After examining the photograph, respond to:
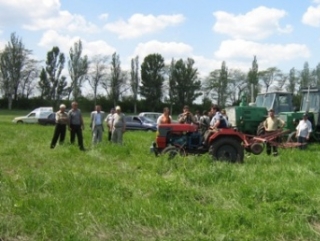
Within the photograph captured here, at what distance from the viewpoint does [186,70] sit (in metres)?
70.6

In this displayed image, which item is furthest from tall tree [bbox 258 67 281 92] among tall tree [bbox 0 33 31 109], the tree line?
A: tall tree [bbox 0 33 31 109]

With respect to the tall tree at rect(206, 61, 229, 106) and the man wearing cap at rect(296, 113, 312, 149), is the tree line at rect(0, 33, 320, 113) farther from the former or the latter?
the man wearing cap at rect(296, 113, 312, 149)

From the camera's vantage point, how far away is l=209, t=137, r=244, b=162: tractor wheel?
1123cm

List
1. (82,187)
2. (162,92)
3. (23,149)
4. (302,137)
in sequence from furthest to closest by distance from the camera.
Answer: (162,92) < (302,137) < (23,149) < (82,187)

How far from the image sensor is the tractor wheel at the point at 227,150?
442 inches

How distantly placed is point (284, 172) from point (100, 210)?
4258 mm

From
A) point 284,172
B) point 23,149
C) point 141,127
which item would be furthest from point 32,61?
point 284,172

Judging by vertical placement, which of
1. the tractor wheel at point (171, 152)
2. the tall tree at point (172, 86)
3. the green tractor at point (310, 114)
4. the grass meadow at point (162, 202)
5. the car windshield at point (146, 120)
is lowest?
the grass meadow at point (162, 202)

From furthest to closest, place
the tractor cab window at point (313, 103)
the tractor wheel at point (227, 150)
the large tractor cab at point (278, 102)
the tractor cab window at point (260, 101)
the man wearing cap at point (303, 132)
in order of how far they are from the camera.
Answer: the tractor cab window at point (260, 101)
the large tractor cab at point (278, 102)
the tractor cab window at point (313, 103)
the man wearing cap at point (303, 132)
the tractor wheel at point (227, 150)

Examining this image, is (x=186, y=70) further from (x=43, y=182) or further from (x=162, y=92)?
(x=43, y=182)

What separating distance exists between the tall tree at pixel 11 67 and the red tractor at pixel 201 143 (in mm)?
58504

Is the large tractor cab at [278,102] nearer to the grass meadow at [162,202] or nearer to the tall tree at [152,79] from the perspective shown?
the grass meadow at [162,202]

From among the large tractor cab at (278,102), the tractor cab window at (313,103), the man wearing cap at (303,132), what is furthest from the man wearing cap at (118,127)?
the tractor cab window at (313,103)

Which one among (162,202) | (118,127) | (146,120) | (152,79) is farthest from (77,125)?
(152,79)
